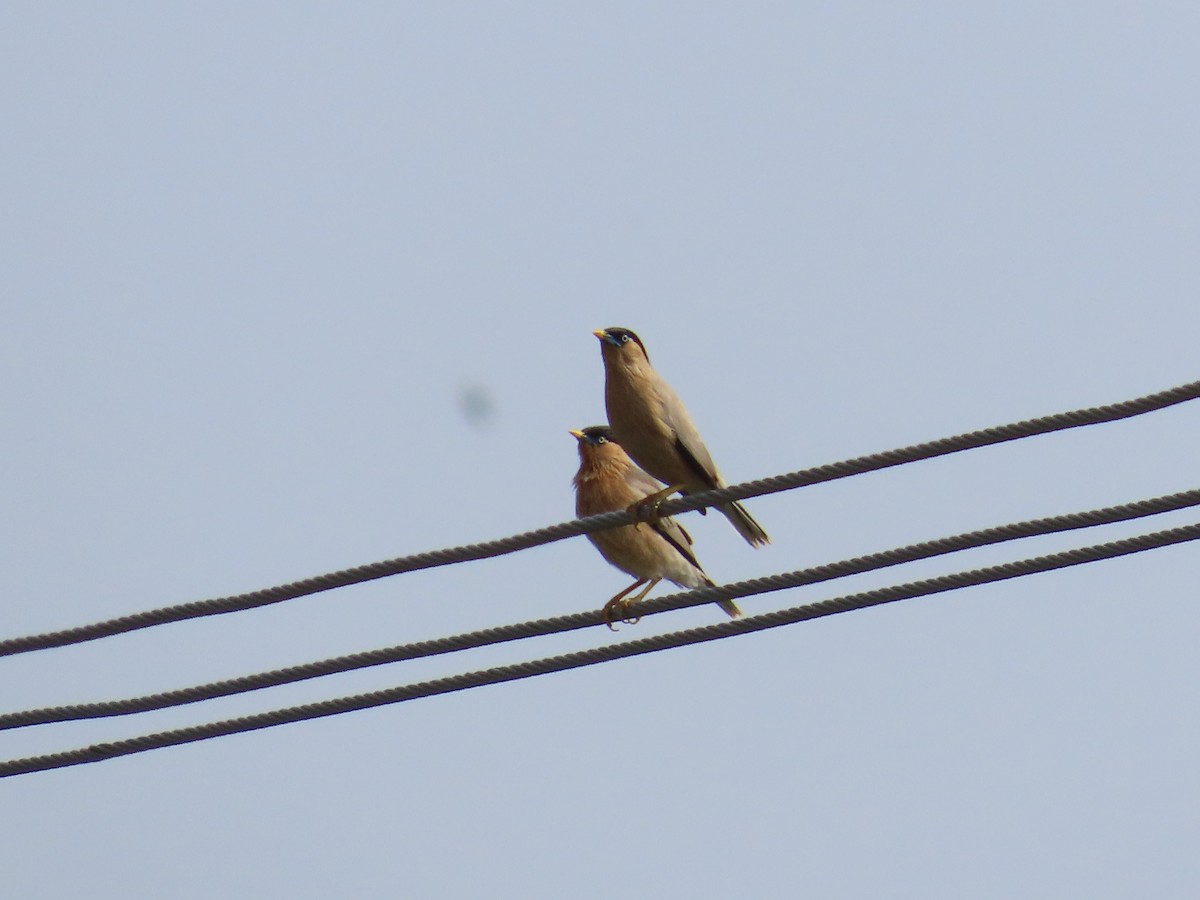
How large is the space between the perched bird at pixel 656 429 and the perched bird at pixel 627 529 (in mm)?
644

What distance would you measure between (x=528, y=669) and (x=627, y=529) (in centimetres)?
368

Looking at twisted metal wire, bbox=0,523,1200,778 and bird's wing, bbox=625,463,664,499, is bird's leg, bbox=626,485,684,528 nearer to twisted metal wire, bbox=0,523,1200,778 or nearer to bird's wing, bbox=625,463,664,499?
twisted metal wire, bbox=0,523,1200,778

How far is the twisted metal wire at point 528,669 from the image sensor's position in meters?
5.61

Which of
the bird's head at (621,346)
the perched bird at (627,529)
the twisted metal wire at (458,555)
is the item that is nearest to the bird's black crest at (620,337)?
the bird's head at (621,346)

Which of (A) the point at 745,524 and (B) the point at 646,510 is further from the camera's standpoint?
(A) the point at 745,524

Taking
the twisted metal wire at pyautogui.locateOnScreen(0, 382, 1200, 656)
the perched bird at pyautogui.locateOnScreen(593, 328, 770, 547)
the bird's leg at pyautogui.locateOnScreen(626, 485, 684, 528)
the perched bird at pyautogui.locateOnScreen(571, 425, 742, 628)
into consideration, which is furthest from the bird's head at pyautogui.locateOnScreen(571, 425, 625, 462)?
the twisted metal wire at pyautogui.locateOnScreen(0, 382, 1200, 656)

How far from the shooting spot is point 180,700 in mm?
5816

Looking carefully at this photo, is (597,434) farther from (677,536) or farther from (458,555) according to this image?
(458,555)

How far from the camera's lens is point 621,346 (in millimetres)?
9086

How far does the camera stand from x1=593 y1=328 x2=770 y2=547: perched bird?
8.73m

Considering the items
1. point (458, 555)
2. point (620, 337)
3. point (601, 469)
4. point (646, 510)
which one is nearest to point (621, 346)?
point (620, 337)

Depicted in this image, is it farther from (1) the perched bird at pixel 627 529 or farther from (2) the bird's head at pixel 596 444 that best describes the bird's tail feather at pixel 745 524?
(2) the bird's head at pixel 596 444

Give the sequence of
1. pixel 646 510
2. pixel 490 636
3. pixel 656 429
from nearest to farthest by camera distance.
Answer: pixel 490 636, pixel 646 510, pixel 656 429

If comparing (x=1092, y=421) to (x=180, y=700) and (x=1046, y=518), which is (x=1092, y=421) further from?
(x=180, y=700)
